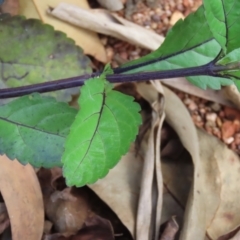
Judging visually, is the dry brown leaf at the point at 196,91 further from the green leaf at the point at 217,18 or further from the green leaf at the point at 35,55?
the green leaf at the point at 217,18

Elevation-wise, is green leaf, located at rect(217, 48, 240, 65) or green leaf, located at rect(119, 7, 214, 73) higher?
green leaf, located at rect(217, 48, 240, 65)

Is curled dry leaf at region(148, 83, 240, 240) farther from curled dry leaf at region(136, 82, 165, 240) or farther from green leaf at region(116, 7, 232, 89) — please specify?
green leaf at region(116, 7, 232, 89)

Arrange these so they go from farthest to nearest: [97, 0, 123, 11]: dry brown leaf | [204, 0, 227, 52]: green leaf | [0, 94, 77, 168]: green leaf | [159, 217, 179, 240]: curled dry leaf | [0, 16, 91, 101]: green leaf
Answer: [97, 0, 123, 11]: dry brown leaf
[0, 16, 91, 101]: green leaf
[159, 217, 179, 240]: curled dry leaf
[0, 94, 77, 168]: green leaf
[204, 0, 227, 52]: green leaf

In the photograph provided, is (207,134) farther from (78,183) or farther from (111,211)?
(78,183)

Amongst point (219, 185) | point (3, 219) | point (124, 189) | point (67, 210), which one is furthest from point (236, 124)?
point (3, 219)

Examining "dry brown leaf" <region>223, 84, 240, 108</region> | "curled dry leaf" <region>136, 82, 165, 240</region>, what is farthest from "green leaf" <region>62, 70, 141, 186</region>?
"dry brown leaf" <region>223, 84, 240, 108</region>

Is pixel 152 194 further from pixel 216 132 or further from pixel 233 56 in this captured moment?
pixel 233 56
